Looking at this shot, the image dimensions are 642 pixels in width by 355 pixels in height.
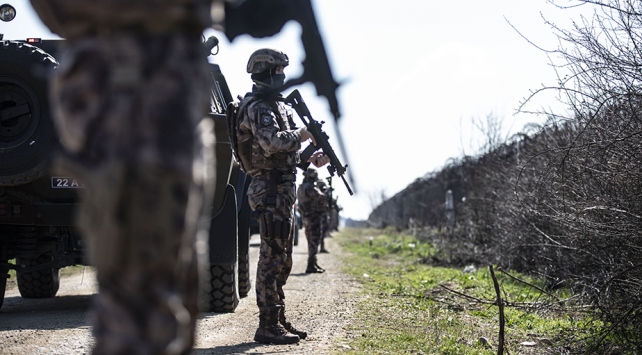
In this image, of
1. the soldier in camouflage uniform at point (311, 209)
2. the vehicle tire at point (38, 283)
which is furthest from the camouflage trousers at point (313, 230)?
the vehicle tire at point (38, 283)

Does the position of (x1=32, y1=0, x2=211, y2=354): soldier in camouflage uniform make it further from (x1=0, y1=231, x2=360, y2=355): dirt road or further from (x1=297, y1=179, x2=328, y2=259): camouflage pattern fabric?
(x1=297, y1=179, x2=328, y2=259): camouflage pattern fabric

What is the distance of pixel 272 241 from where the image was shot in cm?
597

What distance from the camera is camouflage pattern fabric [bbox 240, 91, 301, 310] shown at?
5.79 metres

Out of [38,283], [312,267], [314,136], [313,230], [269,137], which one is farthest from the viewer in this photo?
[313,230]

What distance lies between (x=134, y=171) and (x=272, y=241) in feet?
13.0

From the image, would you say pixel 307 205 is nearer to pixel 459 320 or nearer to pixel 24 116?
pixel 459 320

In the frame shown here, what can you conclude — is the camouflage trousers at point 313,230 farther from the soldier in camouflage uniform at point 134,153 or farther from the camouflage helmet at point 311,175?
the soldier in camouflage uniform at point 134,153

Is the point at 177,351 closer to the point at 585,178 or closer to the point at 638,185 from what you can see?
the point at 638,185

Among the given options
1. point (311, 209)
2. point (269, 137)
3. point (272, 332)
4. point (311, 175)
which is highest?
point (311, 175)

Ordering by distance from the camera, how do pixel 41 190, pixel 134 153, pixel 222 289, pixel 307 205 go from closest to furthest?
pixel 134 153, pixel 41 190, pixel 222 289, pixel 307 205

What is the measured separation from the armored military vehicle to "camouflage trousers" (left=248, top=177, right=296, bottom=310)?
3.37ft

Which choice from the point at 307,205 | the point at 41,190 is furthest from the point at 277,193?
the point at 307,205

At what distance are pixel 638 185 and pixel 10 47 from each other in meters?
5.10

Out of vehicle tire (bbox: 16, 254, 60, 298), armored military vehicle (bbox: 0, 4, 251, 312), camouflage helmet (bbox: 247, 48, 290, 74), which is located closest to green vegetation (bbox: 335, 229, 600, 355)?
armored military vehicle (bbox: 0, 4, 251, 312)
